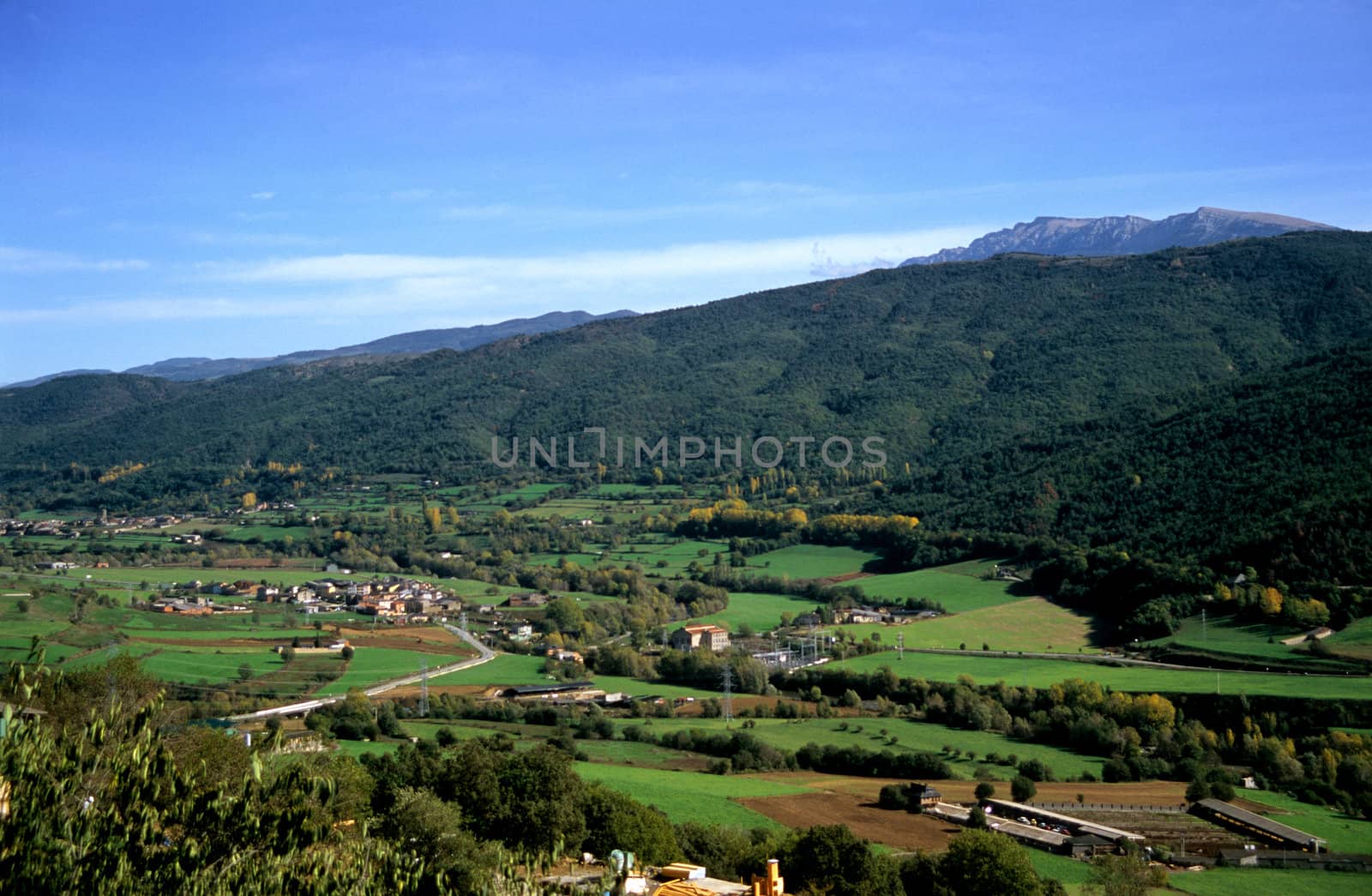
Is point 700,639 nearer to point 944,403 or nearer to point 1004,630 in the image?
point 1004,630

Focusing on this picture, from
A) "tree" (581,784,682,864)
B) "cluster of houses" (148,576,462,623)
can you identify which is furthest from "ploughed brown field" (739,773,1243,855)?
"cluster of houses" (148,576,462,623)

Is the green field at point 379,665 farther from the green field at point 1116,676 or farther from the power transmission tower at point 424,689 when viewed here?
the green field at point 1116,676

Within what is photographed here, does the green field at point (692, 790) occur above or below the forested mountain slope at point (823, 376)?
below

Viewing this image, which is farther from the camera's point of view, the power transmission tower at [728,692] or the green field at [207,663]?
the power transmission tower at [728,692]

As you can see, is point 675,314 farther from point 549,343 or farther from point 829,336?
point 829,336

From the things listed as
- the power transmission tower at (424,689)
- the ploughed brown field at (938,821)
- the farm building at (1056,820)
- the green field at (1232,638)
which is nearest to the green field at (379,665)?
the power transmission tower at (424,689)

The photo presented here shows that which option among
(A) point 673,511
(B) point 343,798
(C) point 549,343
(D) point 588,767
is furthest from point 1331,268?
(B) point 343,798

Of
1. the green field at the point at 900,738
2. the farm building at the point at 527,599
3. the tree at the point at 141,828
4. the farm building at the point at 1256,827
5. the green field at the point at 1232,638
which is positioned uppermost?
the tree at the point at 141,828

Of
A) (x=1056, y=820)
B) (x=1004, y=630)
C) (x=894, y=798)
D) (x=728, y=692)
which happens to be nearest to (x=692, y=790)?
(x=894, y=798)

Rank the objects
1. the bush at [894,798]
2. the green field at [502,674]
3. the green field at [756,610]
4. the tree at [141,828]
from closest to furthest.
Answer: the tree at [141,828], the bush at [894,798], the green field at [502,674], the green field at [756,610]
